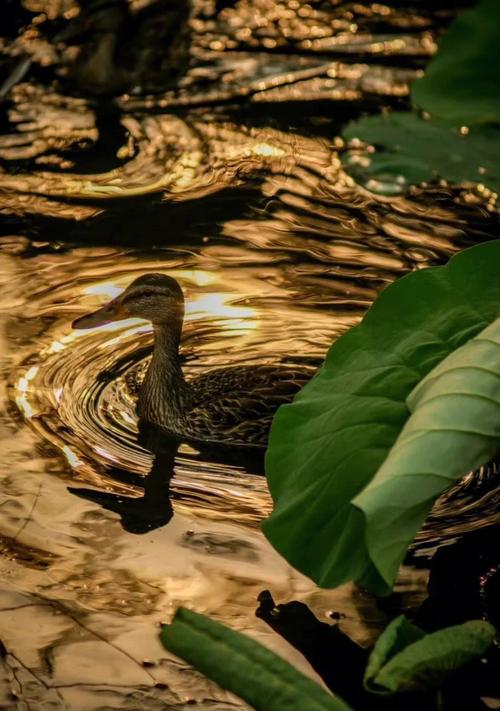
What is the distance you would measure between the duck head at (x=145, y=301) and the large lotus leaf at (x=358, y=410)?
2557 mm

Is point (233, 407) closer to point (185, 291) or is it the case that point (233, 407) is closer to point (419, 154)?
point (185, 291)

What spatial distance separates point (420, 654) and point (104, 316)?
365 centimetres

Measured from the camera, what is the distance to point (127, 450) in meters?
6.16

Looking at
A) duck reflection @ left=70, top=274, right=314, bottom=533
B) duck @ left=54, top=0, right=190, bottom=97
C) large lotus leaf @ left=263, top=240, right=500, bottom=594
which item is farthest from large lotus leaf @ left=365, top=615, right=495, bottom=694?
duck @ left=54, top=0, right=190, bottom=97

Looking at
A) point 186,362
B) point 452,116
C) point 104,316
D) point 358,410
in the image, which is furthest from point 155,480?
point 452,116

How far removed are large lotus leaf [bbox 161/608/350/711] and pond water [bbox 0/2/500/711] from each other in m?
1.22

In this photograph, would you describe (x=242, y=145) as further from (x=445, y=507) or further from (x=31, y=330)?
(x=445, y=507)

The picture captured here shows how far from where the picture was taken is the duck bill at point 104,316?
652 centimetres

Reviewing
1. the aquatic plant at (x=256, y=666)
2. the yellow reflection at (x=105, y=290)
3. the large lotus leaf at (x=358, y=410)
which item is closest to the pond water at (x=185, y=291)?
the yellow reflection at (x=105, y=290)

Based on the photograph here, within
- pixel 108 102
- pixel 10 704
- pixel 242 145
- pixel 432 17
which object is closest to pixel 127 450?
pixel 10 704

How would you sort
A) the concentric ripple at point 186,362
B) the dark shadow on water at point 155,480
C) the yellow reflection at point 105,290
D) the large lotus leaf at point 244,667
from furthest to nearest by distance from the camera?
the yellow reflection at point 105,290, the concentric ripple at point 186,362, the dark shadow on water at point 155,480, the large lotus leaf at point 244,667

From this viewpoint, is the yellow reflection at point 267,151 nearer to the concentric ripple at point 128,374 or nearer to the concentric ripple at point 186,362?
Answer: the concentric ripple at point 186,362

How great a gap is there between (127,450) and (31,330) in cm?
100

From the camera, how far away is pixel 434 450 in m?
3.44
